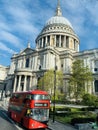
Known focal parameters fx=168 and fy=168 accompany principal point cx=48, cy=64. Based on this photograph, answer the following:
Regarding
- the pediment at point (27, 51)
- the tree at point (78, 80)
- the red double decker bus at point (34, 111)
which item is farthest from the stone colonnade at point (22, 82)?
the red double decker bus at point (34, 111)

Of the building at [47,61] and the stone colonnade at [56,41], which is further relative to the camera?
the stone colonnade at [56,41]

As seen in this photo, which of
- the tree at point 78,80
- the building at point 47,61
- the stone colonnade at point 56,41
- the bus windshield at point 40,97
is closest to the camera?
the bus windshield at point 40,97

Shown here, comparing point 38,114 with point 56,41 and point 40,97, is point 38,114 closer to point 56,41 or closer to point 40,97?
point 40,97

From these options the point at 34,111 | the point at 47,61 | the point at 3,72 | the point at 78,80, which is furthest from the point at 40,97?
the point at 3,72

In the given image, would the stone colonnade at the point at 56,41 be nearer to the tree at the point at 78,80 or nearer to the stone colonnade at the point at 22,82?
the stone colonnade at the point at 22,82

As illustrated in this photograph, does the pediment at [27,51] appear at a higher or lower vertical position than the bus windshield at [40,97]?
higher

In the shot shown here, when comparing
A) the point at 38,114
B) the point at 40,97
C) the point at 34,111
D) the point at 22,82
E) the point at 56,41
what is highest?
the point at 56,41

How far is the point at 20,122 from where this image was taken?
58.5 ft

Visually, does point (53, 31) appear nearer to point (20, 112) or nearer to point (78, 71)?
point (78, 71)

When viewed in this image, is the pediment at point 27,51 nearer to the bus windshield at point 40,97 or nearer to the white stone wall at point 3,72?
the white stone wall at point 3,72

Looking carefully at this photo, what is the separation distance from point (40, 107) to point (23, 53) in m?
53.8

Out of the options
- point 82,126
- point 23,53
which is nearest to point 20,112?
point 82,126

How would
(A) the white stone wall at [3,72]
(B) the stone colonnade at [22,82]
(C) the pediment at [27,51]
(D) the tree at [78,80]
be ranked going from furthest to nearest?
1. (A) the white stone wall at [3,72]
2. (C) the pediment at [27,51]
3. (B) the stone colonnade at [22,82]
4. (D) the tree at [78,80]

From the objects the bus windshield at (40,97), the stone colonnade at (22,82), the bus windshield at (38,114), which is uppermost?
the stone colonnade at (22,82)
